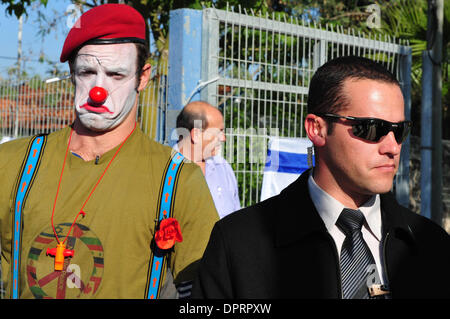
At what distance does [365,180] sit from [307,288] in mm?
391

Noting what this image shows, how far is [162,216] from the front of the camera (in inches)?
92.7

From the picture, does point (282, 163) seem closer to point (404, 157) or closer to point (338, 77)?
point (404, 157)

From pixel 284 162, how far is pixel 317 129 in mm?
3994

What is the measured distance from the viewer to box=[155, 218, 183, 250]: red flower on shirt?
89.4 inches

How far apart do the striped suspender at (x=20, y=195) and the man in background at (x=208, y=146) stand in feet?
6.98

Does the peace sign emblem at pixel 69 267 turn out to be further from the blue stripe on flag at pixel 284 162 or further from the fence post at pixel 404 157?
the fence post at pixel 404 157

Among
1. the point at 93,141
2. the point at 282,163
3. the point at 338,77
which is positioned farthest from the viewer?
the point at 282,163

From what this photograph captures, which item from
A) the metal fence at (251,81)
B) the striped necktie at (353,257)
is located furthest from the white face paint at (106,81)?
the metal fence at (251,81)

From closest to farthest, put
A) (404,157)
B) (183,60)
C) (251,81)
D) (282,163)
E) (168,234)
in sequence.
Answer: (168,234) < (183,60) < (282,163) < (251,81) < (404,157)

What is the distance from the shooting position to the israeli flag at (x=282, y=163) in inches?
236

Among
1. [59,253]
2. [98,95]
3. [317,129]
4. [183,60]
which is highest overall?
[183,60]

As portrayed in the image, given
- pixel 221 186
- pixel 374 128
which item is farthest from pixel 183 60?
pixel 374 128

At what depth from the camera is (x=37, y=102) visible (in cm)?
812
